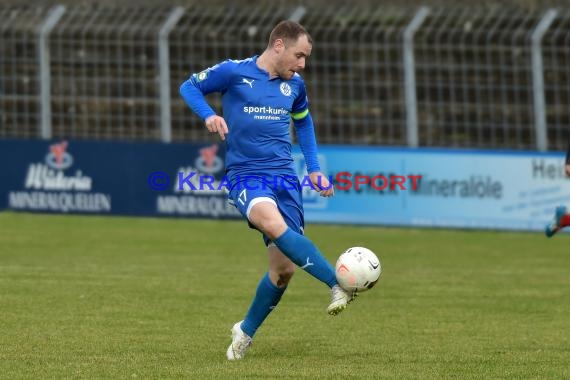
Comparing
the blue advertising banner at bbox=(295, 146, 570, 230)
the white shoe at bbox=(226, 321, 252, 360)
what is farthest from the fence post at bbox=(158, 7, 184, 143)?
the white shoe at bbox=(226, 321, 252, 360)

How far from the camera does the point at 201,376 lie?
316 inches

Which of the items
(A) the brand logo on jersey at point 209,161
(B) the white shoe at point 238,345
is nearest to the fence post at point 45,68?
(A) the brand logo on jersey at point 209,161

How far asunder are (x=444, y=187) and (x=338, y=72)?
8.50 feet

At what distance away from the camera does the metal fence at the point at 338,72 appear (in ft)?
68.4

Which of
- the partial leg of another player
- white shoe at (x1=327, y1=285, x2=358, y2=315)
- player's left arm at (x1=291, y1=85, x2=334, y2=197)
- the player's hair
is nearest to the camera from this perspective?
white shoe at (x1=327, y1=285, x2=358, y2=315)

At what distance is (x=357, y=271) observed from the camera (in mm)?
8289

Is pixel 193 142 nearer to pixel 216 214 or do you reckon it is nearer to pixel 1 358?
pixel 216 214

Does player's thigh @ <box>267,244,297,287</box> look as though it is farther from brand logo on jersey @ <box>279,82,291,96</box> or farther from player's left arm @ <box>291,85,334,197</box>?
brand logo on jersey @ <box>279,82,291,96</box>

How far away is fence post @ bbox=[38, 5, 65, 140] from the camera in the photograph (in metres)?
21.8

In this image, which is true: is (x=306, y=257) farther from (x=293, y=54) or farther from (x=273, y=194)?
(x=293, y=54)

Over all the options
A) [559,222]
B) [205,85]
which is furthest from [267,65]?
[559,222]

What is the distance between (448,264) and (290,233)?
829 cm

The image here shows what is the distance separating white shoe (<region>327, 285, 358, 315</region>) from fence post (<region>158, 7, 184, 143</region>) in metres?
13.6

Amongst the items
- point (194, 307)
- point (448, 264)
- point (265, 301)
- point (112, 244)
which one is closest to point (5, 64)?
point (112, 244)
